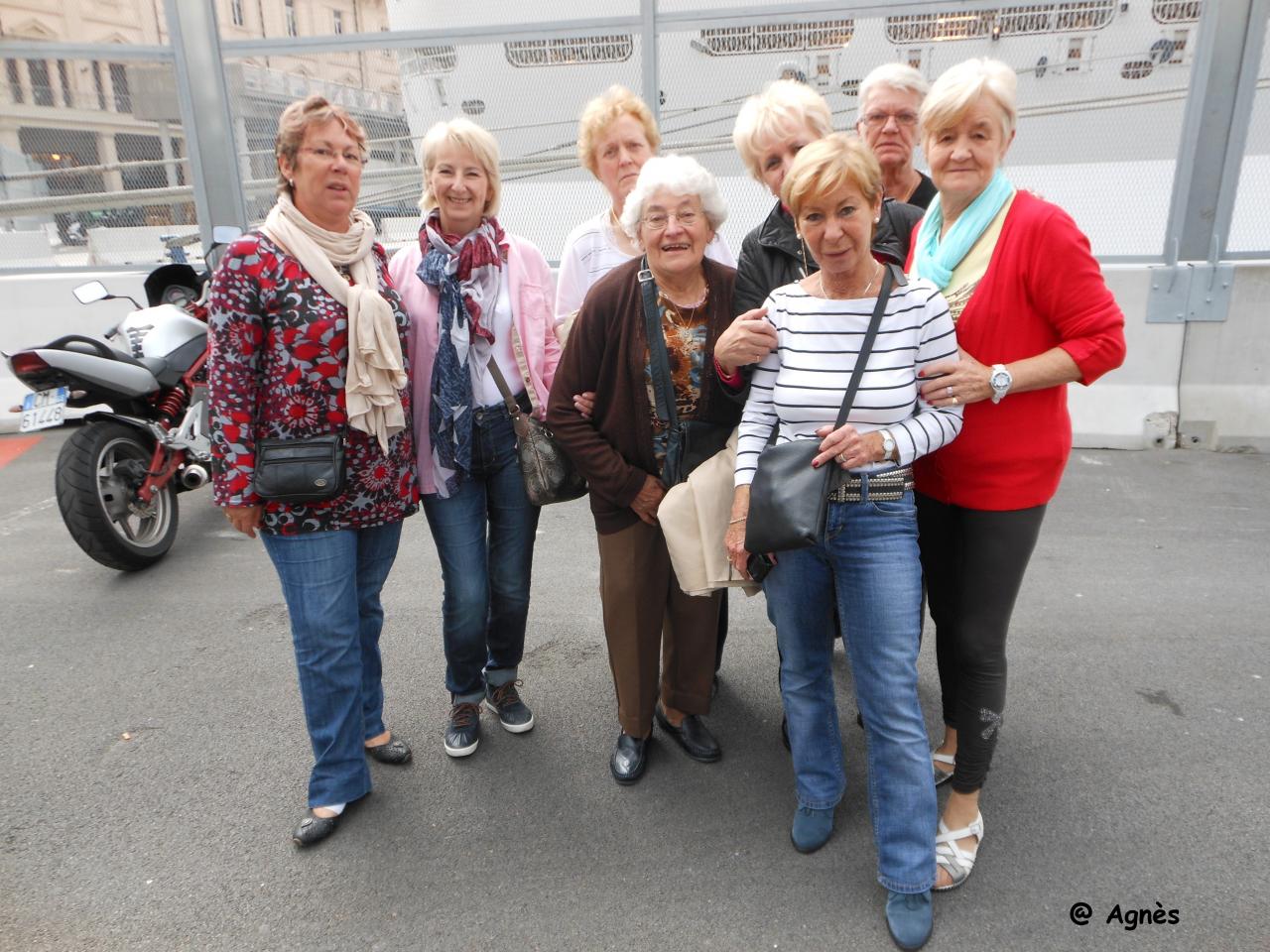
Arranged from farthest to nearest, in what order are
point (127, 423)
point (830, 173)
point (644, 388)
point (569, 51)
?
1. point (569, 51)
2. point (127, 423)
3. point (644, 388)
4. point (830, 173)

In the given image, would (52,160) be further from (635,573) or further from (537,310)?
(635,573)

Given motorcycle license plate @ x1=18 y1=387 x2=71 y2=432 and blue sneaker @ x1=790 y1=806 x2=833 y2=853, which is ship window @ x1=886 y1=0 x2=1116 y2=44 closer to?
blue sneaker @ x1=790 y1=806 x2=833 y2=853

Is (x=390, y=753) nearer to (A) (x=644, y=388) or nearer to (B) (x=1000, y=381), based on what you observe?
(A) (x=644, y=388)

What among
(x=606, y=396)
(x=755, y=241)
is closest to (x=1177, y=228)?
(x=755, y=241)

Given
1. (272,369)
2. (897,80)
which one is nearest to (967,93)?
(897,80)

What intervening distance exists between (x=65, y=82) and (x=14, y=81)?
1.40 feet

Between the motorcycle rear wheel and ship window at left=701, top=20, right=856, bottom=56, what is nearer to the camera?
the motorcycle rear wheel

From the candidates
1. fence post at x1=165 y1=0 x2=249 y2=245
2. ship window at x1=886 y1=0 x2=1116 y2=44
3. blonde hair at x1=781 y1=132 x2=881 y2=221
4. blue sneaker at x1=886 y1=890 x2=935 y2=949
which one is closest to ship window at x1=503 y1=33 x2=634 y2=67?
ship window at x1=886 y1=0 x2=1116 y2=44

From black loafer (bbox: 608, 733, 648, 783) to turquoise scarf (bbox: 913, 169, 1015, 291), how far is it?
1615mm

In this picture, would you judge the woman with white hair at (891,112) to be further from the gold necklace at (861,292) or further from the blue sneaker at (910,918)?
the blue sneaker at (910,918)

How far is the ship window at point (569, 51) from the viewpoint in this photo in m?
6.00

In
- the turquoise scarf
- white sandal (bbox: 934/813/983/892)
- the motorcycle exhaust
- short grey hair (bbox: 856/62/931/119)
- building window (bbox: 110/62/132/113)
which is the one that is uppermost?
building window (bbox: 110/62/132/113)

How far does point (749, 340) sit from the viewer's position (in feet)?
6.72

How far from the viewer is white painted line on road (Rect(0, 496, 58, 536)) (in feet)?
16.1
